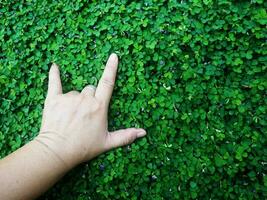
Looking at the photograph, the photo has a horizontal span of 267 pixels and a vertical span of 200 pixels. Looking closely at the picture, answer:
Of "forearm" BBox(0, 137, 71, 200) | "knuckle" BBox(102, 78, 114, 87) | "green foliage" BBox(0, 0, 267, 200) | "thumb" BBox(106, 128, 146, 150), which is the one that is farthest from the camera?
"knuckle" BBox(102, 78, 114, 87)

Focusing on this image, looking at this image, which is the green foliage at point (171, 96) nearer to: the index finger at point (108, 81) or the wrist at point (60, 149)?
the index finger at point (108, 81)

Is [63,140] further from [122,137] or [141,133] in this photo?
[141,133]

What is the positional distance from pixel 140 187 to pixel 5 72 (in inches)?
66.3

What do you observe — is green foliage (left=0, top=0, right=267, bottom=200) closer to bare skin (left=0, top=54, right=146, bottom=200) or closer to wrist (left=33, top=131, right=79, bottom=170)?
bare skin (left=0, top=54, right=146, bottom=200)

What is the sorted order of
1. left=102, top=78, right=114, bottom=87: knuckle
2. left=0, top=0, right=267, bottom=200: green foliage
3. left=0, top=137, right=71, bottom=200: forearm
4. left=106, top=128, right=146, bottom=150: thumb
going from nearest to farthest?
1. left=0, top=137, right=71, bottom=200: forearm
2. left=0, top=0, right=267, bottom=200: green foliage
3. left=106, top=128, right=146, bottom=150: thumb
4. left=102, top=78, right=114, bottom=87: knuckle

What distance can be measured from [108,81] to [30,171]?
930 millimetres

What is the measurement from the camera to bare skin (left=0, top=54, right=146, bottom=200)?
234cm

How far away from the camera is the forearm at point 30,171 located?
90.3 inches

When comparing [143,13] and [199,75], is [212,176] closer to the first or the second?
[199,75]

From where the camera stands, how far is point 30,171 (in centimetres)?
235

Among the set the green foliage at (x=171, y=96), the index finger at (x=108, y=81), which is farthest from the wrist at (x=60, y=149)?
the index finger at (x=108, y=81)

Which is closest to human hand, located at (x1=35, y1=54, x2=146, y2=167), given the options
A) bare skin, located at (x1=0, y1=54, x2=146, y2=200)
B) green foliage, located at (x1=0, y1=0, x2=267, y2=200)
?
bare skin, located at (x1=0, y1=54, x2=146, y2=200)

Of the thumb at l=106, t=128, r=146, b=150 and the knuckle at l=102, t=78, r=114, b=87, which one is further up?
the knuckle at l=102, t=78, r=114, b=87

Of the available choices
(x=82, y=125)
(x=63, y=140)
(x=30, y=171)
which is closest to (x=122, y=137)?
(x=82, y=125)
